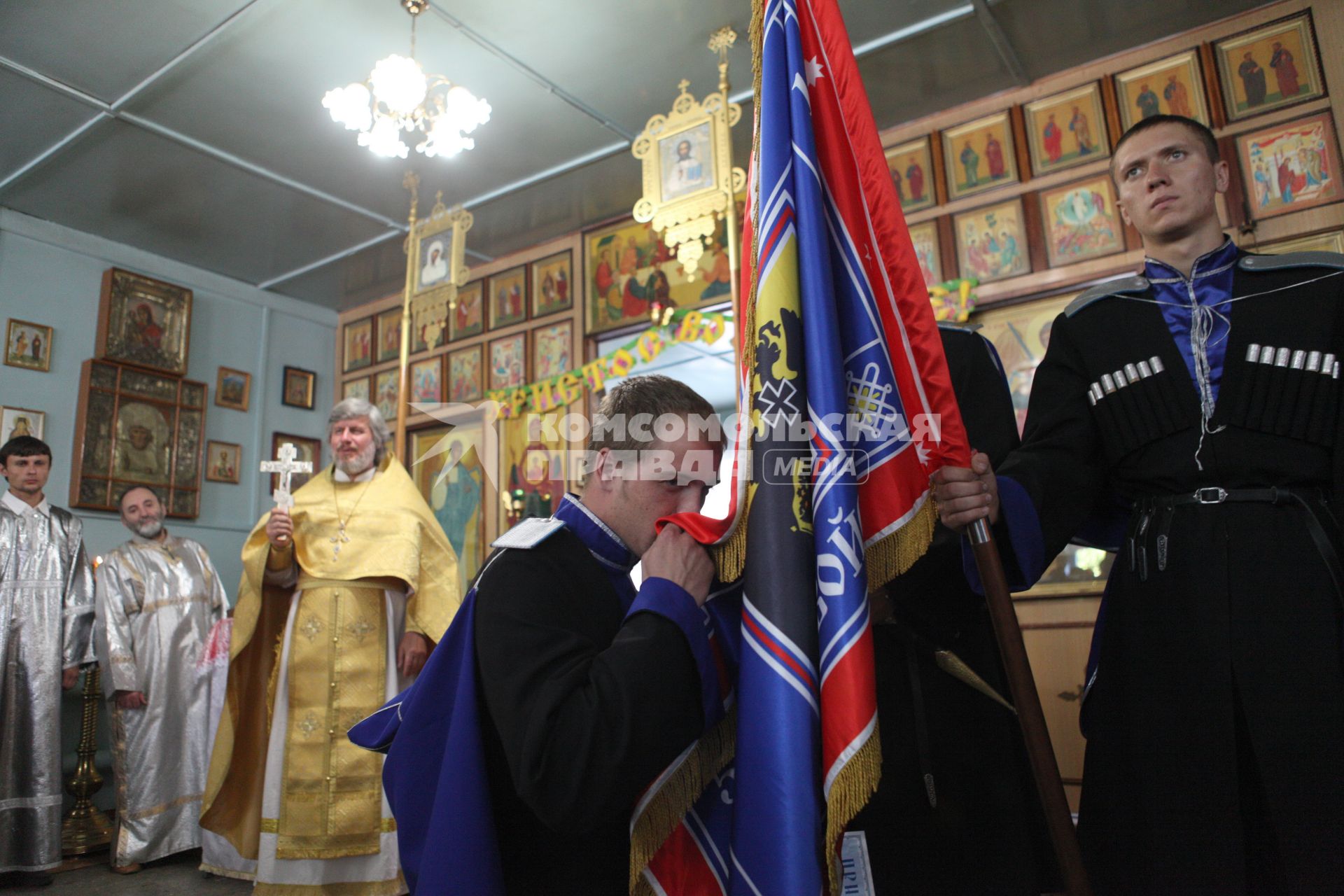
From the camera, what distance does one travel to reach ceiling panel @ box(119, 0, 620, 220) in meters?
5.41

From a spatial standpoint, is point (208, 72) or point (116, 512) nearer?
point (208, 72)

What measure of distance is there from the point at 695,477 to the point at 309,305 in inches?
358

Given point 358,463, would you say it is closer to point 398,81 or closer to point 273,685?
point 273,685

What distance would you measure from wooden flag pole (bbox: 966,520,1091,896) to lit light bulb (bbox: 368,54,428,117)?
4437 mm

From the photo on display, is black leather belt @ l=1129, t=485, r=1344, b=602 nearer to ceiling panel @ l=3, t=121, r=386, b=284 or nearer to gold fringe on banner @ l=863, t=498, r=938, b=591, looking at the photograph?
gold fringe on banner @ l=863, t=498, r=938, b=591

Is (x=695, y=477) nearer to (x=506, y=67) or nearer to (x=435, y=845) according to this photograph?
(x=435, y=845)

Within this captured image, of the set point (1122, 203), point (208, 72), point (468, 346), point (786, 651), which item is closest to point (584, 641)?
point (786, 651)

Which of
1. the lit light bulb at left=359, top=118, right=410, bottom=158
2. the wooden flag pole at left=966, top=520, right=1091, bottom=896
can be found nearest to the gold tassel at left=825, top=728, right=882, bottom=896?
the wooden flag pole at left=966, top=520, right=1091, bottom=896

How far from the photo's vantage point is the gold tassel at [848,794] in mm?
1350

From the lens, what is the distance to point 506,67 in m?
5.83

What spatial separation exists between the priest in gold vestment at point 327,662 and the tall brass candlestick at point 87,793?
66.9 inches

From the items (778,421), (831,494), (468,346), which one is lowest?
(831,494)

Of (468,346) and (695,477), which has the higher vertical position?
(468,346)

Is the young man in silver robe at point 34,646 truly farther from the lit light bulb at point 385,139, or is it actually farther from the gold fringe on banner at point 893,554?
the gold fringe on banner at point 893,554
